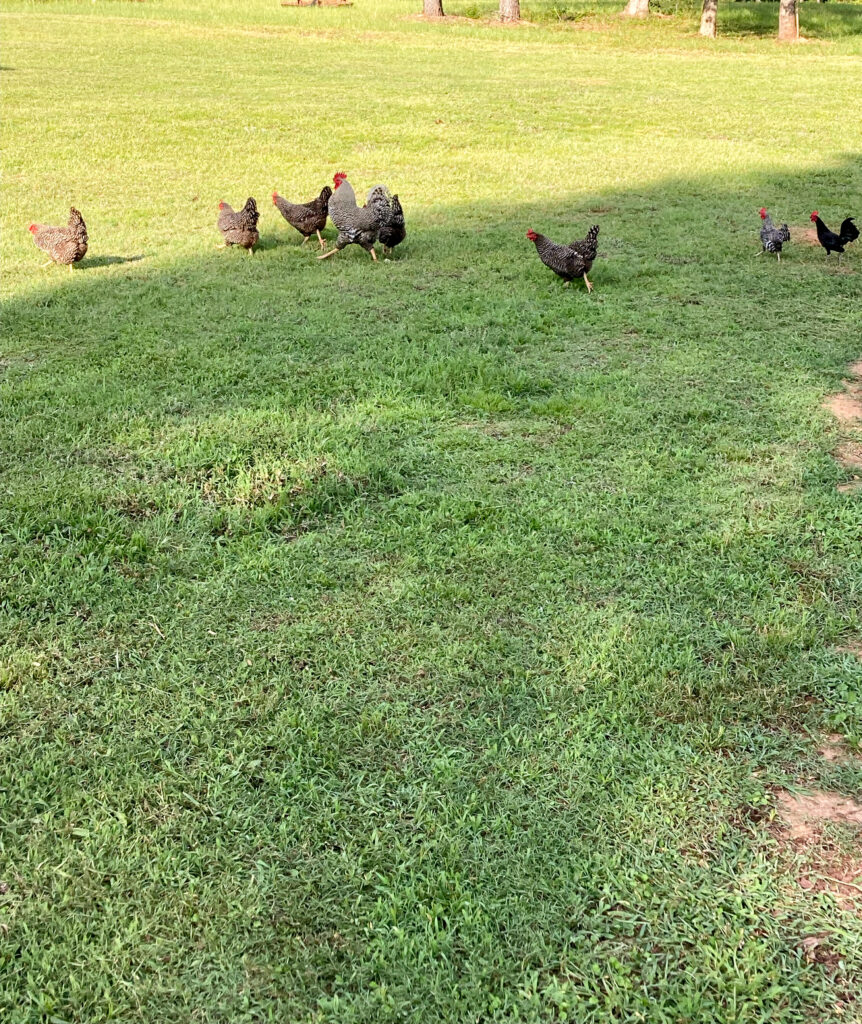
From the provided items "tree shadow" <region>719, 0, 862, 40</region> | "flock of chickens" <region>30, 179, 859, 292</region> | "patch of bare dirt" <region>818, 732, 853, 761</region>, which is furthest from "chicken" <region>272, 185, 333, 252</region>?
"tree shadow" <region>719, 0, 862, 40</region>

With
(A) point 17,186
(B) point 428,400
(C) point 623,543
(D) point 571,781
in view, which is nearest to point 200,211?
(A) point 17,186

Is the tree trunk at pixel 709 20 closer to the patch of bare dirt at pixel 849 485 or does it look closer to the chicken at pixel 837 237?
the chicken at pixel 837 237

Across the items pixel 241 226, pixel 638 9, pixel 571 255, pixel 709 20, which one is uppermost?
pixel 638 9

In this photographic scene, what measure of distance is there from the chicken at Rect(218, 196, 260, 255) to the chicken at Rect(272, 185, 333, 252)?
234mm

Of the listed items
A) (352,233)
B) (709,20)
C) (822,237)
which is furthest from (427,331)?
(709,20)

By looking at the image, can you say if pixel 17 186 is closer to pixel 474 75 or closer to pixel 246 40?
pixel 474 75

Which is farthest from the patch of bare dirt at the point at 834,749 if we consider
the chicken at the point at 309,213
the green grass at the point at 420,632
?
the chicken at the point at 309,213

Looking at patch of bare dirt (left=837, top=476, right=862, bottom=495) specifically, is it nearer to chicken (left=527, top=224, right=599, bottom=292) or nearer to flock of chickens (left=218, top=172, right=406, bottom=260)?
chicken (left=527, top=224, right=599, bottom=292)

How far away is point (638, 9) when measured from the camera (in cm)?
3014

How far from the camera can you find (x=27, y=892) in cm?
231

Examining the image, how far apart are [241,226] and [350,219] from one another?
1.01m

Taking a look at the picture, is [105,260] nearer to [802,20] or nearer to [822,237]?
[822,237]

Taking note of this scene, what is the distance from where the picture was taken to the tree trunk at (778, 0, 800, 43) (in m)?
25.5

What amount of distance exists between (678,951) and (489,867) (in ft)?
1.64
